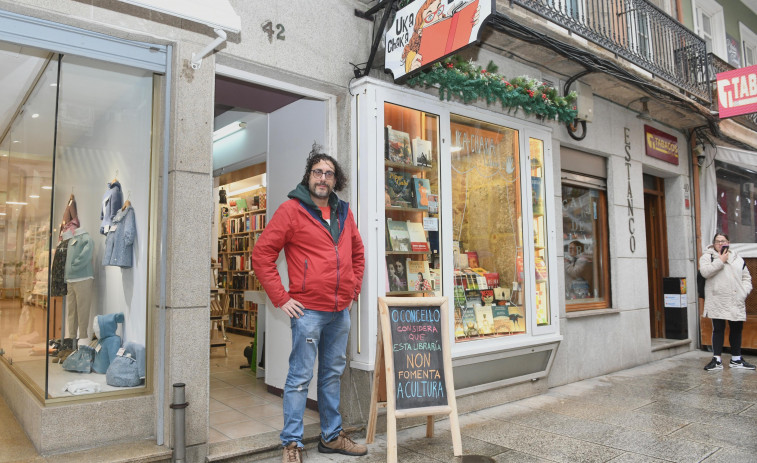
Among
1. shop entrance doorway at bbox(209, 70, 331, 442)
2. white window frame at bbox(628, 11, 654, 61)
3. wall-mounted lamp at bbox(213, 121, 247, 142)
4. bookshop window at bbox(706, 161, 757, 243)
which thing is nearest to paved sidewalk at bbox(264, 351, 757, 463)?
shop entrance doorway at bbox(209, 70, 331, 442)

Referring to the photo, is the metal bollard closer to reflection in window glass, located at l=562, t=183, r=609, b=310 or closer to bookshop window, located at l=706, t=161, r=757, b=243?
reflection in window glass, located at l=562, t=183, r=609, b=310

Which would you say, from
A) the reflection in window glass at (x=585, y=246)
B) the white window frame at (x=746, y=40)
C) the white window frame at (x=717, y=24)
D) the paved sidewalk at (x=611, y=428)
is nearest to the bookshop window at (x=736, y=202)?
the white window frame at (x=717, y=24)

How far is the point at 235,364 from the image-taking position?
729 cm

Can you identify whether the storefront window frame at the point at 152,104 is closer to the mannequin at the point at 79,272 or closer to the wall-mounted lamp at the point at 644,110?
the mannequin at the point at 79,272

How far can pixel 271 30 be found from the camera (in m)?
4.14

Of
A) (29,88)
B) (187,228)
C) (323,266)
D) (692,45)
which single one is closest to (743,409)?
(323,266)

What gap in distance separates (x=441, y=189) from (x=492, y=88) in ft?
4.01

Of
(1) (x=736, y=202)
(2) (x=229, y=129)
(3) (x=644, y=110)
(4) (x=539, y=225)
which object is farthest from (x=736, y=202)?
(2) (x=229, y=129)

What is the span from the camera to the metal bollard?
10.8ft

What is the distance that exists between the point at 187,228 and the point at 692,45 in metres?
9.25

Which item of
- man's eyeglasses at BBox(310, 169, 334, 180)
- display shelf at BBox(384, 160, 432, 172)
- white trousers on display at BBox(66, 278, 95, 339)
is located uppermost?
display shelf at BBox(384, 160, 432, 172)

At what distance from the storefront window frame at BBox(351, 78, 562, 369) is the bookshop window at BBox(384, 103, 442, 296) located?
0.29 ft

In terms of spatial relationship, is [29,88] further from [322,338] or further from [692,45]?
[692,45]

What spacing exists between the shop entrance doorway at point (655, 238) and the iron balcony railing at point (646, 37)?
1.67 meters
